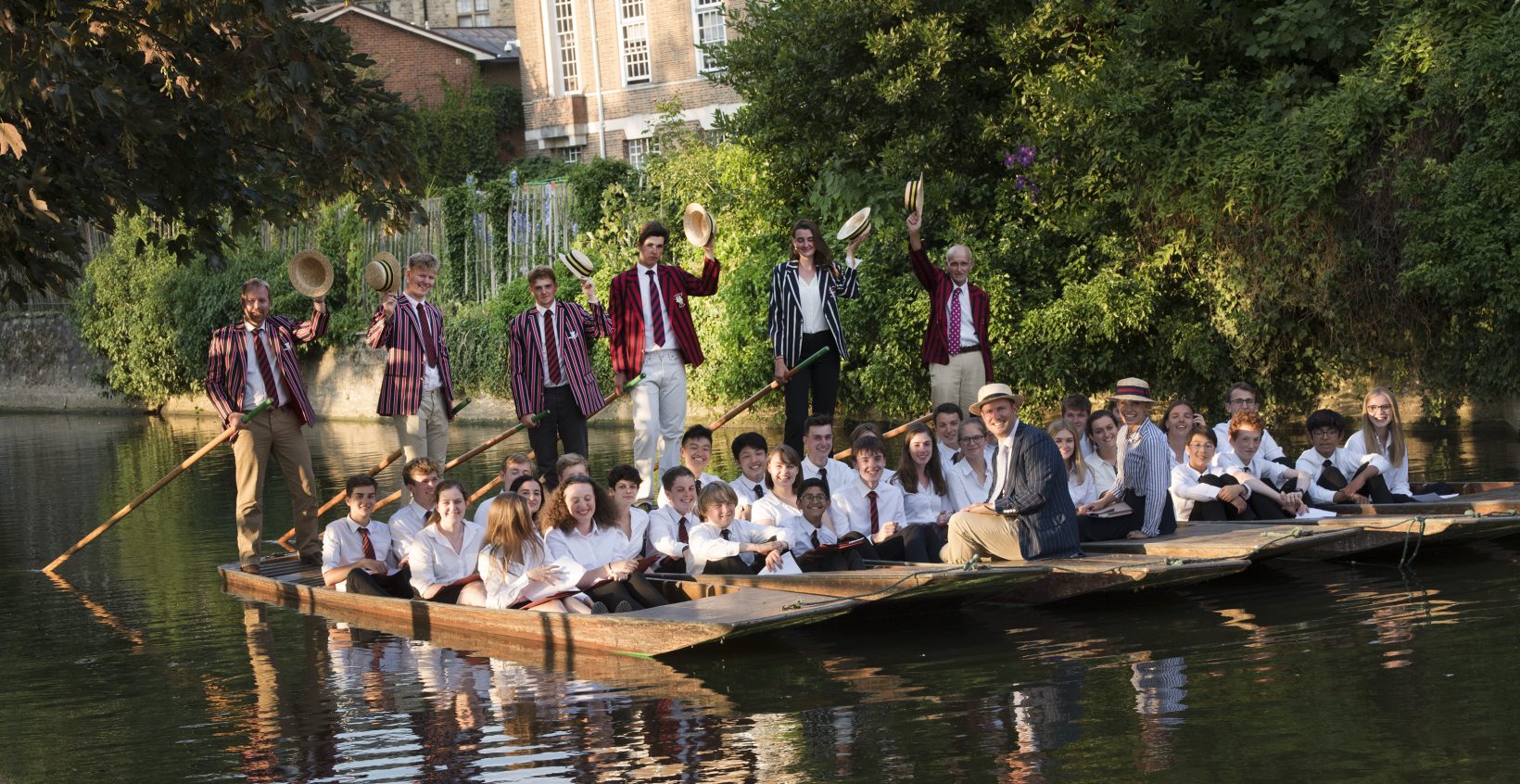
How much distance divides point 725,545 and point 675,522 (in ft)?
1.51

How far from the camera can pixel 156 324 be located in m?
26.8

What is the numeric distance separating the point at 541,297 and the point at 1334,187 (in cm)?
701

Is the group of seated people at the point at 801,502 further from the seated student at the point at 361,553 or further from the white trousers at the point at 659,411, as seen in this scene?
the white trousers at the point at 659,411

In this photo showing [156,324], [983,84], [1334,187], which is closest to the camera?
[1334,187]

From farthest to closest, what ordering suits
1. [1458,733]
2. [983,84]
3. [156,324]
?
[156,324] < [983,84] < [1458,733]

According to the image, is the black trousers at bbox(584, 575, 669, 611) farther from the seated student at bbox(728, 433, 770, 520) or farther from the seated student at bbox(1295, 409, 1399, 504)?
the seated student at bbox(1295, 409, 1399, 504)

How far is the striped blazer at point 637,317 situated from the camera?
10875 mm

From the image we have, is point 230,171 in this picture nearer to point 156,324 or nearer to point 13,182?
point 13,182

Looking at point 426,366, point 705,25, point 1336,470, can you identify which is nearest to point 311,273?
point 426,366

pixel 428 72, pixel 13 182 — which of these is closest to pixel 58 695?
pixel 13 182

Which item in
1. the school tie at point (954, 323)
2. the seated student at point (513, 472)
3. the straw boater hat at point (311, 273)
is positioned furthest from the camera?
the school tie at point (954, 323)

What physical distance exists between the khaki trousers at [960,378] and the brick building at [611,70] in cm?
1549

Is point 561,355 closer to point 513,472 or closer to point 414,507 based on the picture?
point 513,472

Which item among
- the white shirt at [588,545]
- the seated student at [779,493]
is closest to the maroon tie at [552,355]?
the seated student at [779,493]
